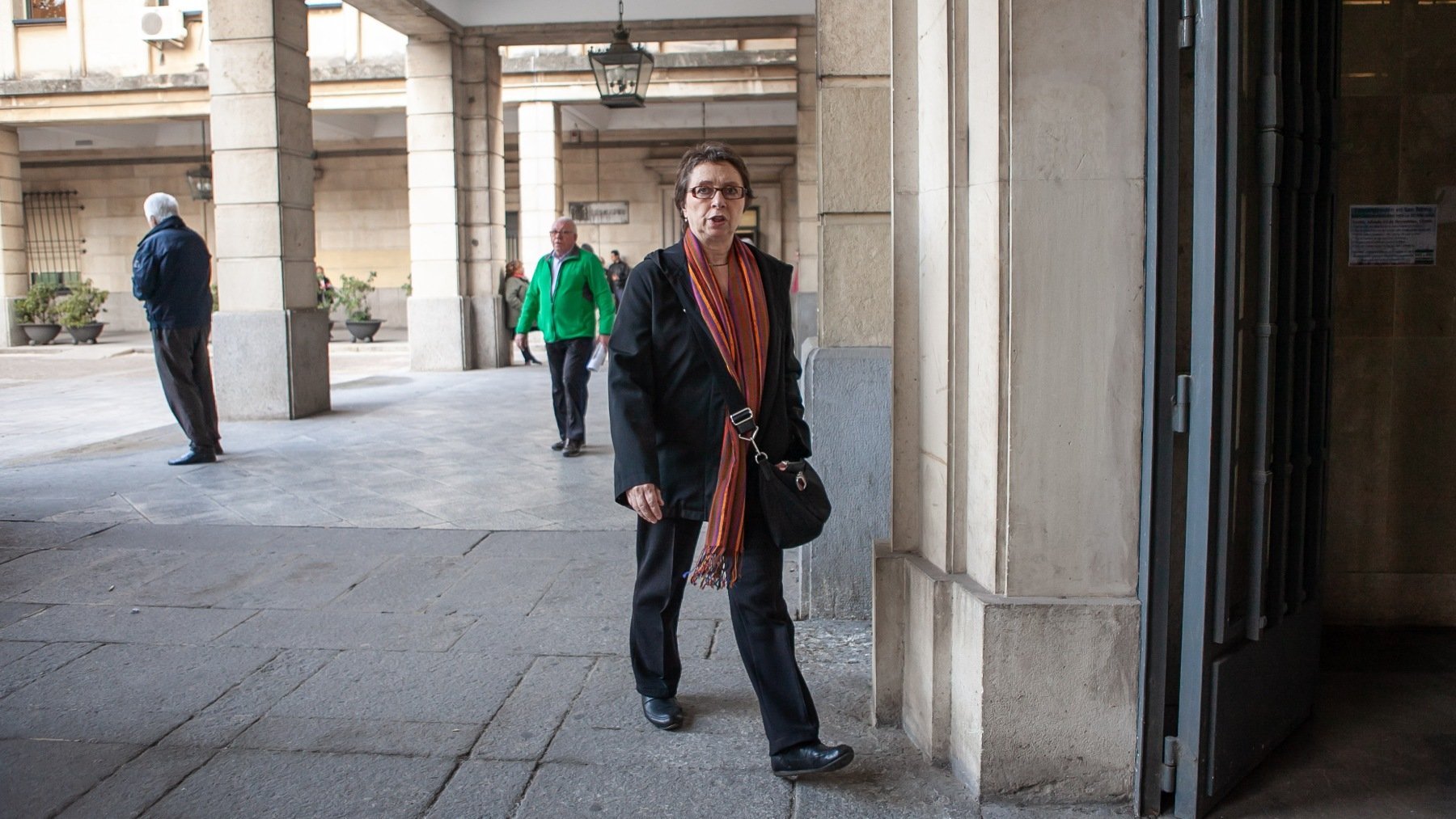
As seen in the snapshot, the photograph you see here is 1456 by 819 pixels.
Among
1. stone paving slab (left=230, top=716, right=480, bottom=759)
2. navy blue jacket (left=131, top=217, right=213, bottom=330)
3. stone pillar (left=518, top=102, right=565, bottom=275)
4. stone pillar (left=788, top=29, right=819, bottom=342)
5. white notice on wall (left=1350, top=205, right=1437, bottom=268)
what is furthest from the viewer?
stone pillar (left=518, top=102, right=565, bottom=275)

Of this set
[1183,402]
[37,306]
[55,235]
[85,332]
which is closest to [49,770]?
[1183,402]

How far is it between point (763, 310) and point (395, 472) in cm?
487

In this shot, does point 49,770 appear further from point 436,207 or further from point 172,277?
point 436,207

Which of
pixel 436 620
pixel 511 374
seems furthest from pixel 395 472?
pixel 511 374

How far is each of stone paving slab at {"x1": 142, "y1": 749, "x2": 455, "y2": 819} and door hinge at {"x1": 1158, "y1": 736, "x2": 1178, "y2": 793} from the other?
186cm

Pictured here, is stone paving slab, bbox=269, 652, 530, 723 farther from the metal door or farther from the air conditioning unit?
the air conditioning unit

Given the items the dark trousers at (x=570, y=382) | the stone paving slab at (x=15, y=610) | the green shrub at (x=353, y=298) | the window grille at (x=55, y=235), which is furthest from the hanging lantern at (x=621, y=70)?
the window grille at (x=55, y=235)

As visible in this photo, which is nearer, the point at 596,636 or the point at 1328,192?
the point at 1328,192

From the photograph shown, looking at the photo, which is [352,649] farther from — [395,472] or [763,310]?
[395,472]

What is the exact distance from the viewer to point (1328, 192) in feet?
10.8

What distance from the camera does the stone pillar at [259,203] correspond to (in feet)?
31.7

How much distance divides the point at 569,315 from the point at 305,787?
17.0ft

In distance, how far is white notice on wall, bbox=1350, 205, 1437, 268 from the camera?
4203mm

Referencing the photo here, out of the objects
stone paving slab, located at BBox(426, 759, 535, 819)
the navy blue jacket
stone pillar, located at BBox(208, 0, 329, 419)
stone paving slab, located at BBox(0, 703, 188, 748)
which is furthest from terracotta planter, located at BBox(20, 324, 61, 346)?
stone paving slab, located at BBox(426, 759, 535, 819)
